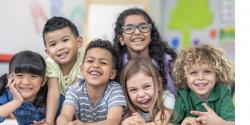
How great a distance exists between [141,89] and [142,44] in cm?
21

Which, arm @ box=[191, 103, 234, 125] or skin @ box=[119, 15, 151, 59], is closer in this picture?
arm @ box=[191, 103, 234, 125]

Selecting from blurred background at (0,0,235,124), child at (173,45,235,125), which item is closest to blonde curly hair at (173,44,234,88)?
child at (173,45,235,125)

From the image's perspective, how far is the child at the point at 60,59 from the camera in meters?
1.35

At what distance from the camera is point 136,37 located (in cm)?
136

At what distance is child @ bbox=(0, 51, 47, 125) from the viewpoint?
126cm

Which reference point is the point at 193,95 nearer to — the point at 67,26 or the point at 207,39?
the point at 67,26

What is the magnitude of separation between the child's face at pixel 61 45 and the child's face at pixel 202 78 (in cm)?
44

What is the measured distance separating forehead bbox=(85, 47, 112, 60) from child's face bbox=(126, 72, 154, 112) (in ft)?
0.36

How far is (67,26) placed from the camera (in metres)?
1.39

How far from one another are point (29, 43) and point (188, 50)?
1.44m

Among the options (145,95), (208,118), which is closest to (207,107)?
(208,118)

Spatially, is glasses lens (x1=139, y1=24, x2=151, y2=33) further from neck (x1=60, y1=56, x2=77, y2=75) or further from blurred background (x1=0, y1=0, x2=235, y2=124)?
blurred background (x1=0, y1=0, x2=235, y2=124)

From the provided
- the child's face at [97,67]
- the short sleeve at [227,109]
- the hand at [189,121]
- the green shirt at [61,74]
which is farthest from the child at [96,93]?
the short sleeve at [227,109]

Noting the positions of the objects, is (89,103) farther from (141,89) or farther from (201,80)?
(201,80)
